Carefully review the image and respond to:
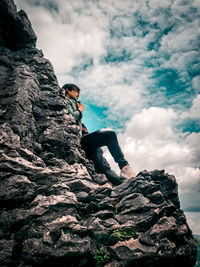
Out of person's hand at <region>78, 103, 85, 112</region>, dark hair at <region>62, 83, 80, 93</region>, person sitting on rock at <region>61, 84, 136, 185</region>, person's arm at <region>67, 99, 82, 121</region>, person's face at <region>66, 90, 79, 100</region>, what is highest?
dark hair at <region>62, 83, 80, 93</region>

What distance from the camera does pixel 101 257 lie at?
5.05 meters

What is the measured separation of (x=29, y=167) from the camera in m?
6.46

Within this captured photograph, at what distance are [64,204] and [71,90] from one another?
9080 mm

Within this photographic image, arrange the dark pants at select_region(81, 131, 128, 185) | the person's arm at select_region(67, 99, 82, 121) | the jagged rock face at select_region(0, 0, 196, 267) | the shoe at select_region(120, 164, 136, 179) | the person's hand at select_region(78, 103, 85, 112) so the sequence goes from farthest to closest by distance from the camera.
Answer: the person's hand at select_region(78, 103, 85, 112)
the person's arm at select_region(67, 99, 82, 121)
the dark pants at select_region(81, 131, 128, 185)
the shoe at select_region(120, 164, 136, 179)
the jagged rock face at select_region(0, 0, 196, 267)

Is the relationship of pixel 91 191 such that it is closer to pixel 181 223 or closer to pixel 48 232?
pixel 48 232

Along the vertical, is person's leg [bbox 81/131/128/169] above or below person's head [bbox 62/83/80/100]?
below

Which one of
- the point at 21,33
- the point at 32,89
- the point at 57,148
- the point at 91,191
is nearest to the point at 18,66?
the point at 32,89

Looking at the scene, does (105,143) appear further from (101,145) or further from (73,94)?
(73,94)

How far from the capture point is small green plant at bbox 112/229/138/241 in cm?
566

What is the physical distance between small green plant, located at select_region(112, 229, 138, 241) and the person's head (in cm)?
974

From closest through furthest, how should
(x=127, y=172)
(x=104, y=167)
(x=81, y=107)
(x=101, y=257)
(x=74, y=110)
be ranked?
(x=101, y=257) < (x=127, y=172) < (x=104, y=167) < (x=74, y=110) < (x=81, y=107)

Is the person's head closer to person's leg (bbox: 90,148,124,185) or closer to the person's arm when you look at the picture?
the person's arm

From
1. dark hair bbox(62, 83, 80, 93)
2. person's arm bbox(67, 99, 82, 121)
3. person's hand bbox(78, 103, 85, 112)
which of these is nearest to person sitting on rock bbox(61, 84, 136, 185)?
person's arm bbox(67, 99, 82, 121)

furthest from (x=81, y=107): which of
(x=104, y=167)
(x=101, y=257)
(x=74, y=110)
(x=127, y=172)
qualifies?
(x=101, y=257)
